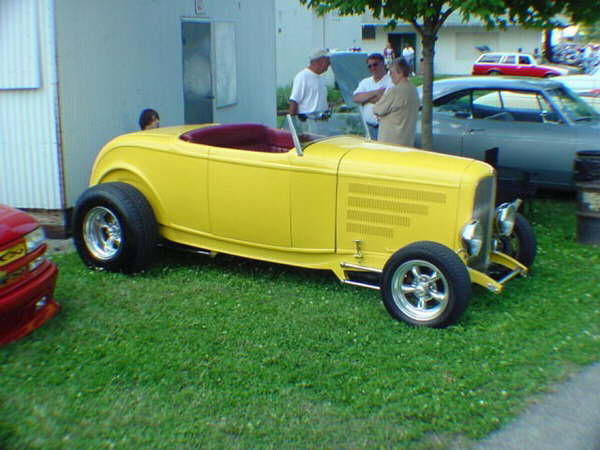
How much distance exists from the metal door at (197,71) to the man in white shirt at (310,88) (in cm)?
166

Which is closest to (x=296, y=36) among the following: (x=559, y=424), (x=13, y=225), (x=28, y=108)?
(x=28, y=108)

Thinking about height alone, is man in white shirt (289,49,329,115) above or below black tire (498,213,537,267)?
above

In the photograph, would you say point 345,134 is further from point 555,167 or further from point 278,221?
point 555,167

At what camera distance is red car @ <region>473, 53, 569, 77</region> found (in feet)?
117

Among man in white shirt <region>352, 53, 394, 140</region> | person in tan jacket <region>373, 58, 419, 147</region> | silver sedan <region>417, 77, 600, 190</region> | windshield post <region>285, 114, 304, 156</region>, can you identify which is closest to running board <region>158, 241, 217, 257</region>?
windshield post <region>285, 114, 304, 156</region>

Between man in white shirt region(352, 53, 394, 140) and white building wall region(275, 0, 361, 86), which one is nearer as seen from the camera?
man in white shirt region(352, 53, 394, 140)

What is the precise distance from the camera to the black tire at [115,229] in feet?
20.9

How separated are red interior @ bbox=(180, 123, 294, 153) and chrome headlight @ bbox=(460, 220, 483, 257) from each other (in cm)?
219

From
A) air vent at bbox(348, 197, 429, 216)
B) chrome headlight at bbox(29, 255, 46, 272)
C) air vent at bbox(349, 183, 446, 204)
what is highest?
air vent at bbox(349, 183, 446, 204)

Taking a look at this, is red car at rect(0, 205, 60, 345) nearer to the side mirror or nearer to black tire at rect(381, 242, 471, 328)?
black tire at rect(381, 242, 471, 328)

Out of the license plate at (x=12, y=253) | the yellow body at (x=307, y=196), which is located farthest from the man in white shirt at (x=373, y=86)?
the license plate at (x=12, y=253)

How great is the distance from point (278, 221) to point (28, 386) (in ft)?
7.77

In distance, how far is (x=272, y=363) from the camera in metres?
4.90

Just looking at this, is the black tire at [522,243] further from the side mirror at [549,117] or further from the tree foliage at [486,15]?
the side mirror at [549,117]
